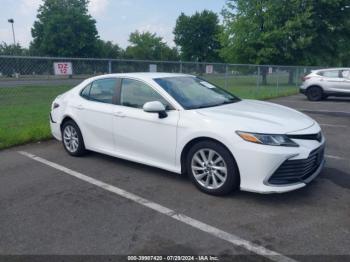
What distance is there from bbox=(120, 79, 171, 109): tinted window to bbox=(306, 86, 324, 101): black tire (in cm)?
1218

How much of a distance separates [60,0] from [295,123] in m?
60.2

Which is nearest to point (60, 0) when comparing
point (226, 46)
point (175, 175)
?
point (226, 46)

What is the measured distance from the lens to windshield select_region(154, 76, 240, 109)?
4616 mm

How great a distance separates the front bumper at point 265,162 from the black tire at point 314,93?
12.3 meters

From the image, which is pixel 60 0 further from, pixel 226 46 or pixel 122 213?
pixel 122 213

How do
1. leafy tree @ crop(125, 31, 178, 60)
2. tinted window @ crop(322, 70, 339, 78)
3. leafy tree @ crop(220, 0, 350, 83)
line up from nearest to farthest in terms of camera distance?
tinted window @ crop(322, 70, 339, 78) < leafy tree @ crop(220, 0, 350, 83) < leafy tree @ crop(125, 31, 178, 60)

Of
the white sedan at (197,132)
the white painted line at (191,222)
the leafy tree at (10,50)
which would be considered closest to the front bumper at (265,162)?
the white sedan at (197,132)

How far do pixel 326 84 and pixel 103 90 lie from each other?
40.1 ft

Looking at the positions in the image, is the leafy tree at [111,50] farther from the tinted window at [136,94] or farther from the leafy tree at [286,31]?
the tinted window at [136,94]

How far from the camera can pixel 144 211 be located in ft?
12.4

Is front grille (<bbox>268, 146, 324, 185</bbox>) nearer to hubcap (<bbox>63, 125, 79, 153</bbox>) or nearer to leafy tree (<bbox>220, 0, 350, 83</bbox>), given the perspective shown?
hubcap (<bbox>63, 125, 79, 153</bbox>)

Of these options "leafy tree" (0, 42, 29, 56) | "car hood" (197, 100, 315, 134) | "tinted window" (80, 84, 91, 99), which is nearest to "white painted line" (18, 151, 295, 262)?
"car hood" (197, 100, 315, 134)

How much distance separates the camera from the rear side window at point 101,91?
5.29m

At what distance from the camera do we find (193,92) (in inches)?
193
